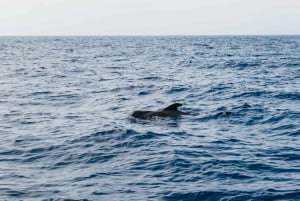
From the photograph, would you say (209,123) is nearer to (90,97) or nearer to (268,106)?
(268,106)

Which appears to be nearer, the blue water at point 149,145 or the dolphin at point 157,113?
the blue water at point 149,145

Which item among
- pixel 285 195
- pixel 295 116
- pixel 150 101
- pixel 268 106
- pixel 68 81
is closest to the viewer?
pixel 285 195

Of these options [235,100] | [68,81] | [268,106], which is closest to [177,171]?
[268,106]

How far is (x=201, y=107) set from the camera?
24.4m

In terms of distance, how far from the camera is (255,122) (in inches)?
800

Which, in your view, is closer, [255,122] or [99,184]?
[99,184]

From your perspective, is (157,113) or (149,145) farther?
(157,113)

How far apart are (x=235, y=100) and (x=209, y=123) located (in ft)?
23.4

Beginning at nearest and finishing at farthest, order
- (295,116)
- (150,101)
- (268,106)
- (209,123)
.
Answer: (209,123) < (295,116) < (268,106) < (150,101)

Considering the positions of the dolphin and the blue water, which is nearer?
the blue water

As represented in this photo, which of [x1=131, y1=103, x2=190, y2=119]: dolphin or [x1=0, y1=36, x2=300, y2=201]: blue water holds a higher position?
[x1=131, y1=103, x2=190, y2=119]: dolphin

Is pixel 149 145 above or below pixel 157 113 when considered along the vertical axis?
below

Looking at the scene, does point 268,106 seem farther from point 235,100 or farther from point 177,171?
point 177,171

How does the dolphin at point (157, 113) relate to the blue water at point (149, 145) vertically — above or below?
above
